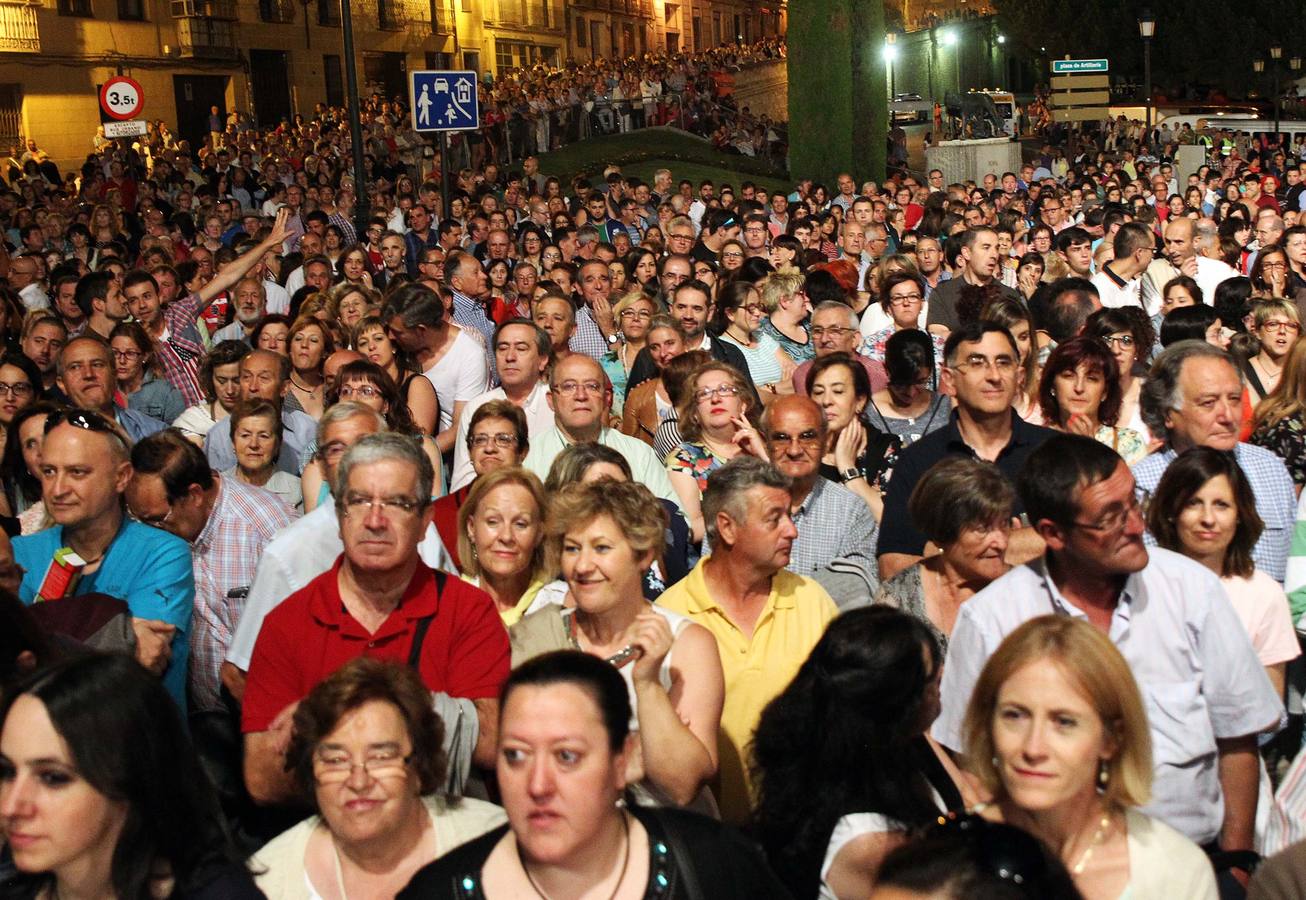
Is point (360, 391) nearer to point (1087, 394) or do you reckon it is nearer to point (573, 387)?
point (573, 387)

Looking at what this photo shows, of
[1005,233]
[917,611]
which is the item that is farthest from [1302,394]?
[1005,233]

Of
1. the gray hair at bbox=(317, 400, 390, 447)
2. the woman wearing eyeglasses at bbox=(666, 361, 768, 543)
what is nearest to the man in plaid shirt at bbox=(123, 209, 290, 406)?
the gray hair at bbox=(317, 400, 390, 447)

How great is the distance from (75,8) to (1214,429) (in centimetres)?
4157

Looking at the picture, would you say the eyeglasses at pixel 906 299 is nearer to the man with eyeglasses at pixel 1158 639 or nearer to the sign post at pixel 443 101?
the man with eyeglasses at pixel 1158 639

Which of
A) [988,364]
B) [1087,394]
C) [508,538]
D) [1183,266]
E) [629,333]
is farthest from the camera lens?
[1183,266]

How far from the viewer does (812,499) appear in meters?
5.50

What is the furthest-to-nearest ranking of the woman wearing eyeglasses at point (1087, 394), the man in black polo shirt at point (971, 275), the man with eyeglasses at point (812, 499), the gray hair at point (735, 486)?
the man in black polo shirt at point (971, 275) < the woman wearing eyeglasses at point (1087, 394) < the man with eyeglasses at point (812, 499) < the gray hair at point (735, 486)

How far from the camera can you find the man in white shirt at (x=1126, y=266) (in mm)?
10602

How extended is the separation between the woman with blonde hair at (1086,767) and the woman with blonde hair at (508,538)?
6.42ft

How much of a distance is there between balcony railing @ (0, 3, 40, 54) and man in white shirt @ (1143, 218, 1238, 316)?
34.8 meters

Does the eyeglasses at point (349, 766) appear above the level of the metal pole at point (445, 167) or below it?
below

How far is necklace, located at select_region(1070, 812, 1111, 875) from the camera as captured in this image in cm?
301

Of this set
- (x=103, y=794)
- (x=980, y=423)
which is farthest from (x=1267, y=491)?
(x=103, y=794)

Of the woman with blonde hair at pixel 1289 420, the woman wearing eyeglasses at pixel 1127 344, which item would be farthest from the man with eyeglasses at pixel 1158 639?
the woman wearing eyeglasses at pixel 1127 344
